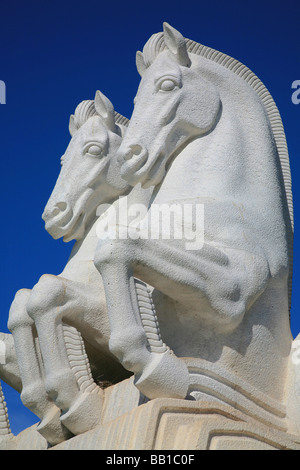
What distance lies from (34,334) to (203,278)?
1346mm

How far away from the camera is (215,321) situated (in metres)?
5.30

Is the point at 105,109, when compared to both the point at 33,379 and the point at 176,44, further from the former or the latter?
the point at 33,379

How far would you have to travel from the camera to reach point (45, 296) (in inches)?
215

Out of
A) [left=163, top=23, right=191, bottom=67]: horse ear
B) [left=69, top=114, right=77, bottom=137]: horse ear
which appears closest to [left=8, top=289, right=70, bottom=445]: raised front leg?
[left=69, top=114, right=77, bottom=137]: horse ear

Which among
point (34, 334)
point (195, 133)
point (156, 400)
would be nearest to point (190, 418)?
point (156, 400)

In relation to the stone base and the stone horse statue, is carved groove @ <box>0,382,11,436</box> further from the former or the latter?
the stone horse statue

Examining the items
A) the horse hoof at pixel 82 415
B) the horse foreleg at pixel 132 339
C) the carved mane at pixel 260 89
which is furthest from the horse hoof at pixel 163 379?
the carved mane at pixel 260 89

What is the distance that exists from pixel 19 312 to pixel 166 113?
178 centimetres

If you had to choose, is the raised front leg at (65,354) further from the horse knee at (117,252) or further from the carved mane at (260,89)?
the carved mane at (260,89)

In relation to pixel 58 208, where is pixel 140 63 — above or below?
above

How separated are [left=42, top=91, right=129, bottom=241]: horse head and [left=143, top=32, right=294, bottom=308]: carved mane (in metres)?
0.68

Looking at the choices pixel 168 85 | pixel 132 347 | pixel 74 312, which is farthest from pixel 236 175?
pixel 132 347

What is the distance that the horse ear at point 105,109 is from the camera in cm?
675
